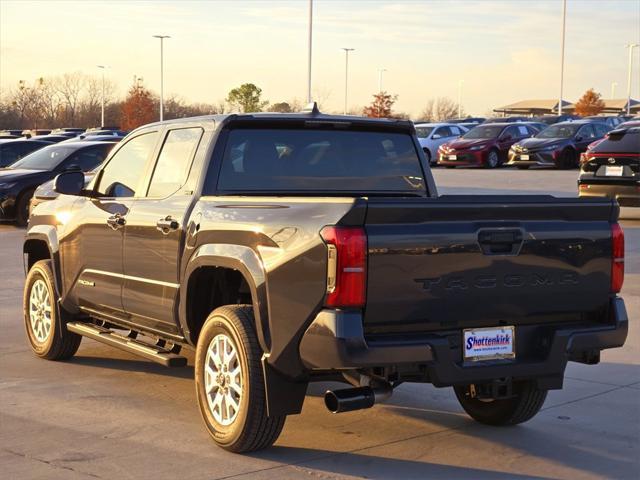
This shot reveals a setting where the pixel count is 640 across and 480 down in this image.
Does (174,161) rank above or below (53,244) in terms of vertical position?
above

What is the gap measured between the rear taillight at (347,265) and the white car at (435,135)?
34.5 metres

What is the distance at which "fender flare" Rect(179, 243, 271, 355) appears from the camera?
571 centimetres

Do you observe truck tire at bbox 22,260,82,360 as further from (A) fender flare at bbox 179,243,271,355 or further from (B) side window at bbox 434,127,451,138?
(B) side window at bbox 434,127,451,138

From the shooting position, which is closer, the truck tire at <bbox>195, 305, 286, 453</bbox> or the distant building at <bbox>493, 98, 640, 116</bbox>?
the truck tire at <bbox>195, 305, 286, 453</bbox>

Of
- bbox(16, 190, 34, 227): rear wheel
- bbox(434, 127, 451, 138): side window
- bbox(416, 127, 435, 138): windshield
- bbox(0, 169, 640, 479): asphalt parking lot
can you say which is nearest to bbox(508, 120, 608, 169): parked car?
bbox(434, 127, 451, 138): side window

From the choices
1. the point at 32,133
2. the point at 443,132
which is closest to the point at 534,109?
the point at 32,133

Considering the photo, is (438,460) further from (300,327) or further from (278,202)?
(278,202)

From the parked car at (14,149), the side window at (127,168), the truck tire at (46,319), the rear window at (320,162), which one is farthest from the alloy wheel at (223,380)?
the parked car at (14,149)

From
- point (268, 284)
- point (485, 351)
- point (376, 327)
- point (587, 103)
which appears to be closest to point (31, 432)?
point (268, 284)

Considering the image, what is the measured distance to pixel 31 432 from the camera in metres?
6.37

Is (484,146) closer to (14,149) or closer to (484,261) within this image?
(14,149)

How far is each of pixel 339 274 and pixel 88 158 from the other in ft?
51.6

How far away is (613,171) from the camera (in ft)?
61.7

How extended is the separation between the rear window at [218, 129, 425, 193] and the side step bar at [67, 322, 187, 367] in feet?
3.68
